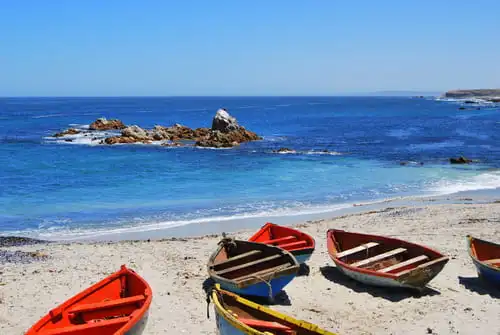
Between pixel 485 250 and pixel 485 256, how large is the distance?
0.16 meters

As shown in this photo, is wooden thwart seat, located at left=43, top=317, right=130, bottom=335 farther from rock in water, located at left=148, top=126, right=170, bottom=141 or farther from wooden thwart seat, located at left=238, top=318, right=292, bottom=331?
rock in water, located at left=148, top=126, right=170, bottom=141

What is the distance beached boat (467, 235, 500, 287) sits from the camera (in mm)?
12500

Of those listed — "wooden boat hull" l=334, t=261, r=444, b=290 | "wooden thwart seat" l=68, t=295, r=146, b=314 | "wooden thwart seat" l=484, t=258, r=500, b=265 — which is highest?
"wooden thwart seat" l=68, t=295, r=146, b=314

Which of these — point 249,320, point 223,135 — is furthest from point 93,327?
point 223,135

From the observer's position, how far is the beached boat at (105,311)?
8.81 meters

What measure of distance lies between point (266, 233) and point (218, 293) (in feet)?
21.3

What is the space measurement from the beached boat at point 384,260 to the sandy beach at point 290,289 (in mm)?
433

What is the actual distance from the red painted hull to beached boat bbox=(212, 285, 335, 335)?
4423 millimetres

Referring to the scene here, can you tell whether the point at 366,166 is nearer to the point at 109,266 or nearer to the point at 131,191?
the point at 131,191

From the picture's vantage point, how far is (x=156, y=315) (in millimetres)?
11555

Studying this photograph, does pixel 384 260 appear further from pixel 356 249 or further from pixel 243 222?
pixel 243 222

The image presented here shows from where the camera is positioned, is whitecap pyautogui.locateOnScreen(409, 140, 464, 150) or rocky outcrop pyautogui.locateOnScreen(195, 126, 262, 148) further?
rocky outcrop pyautogui.locateOnScreen(195, 126, 262, 148)

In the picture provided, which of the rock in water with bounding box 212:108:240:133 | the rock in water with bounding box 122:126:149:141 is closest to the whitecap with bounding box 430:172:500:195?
the rock in water with bounding box 212:108:240:133

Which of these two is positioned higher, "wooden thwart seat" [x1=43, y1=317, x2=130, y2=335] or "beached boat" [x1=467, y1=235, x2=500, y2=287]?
"wooden thwart seat" [x1=43, y1=317, x2=130, y2=335]
